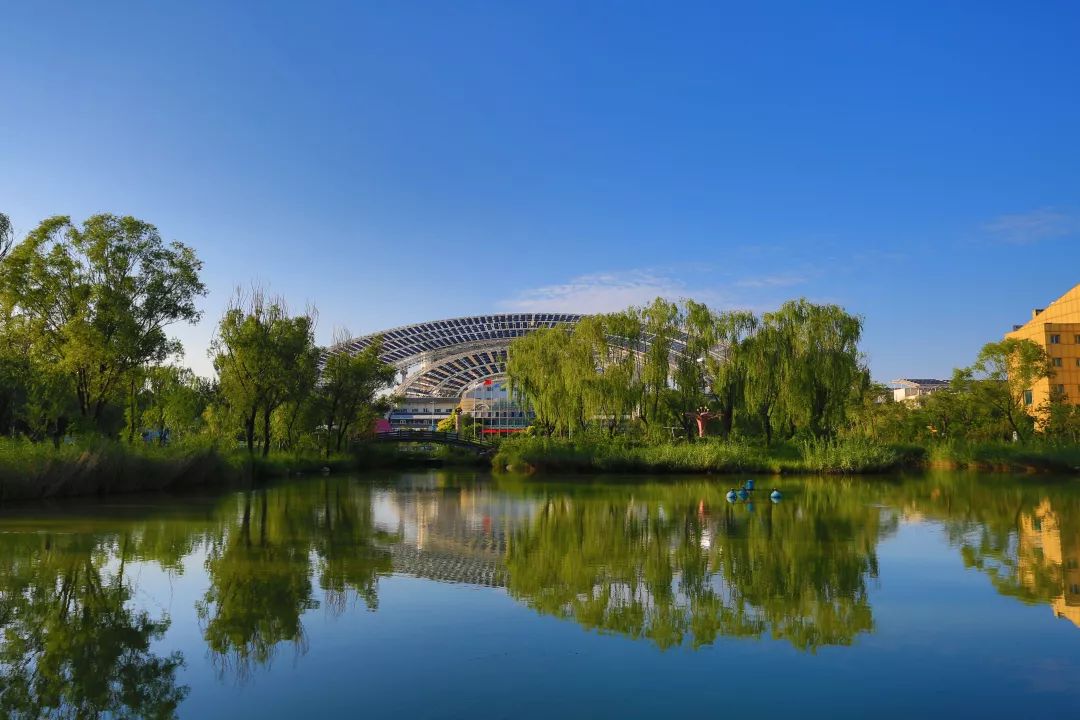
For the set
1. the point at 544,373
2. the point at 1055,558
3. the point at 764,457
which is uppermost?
the point at 544,373

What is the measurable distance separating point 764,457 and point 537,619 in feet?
102

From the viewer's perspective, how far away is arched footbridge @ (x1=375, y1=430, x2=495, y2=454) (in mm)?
52781

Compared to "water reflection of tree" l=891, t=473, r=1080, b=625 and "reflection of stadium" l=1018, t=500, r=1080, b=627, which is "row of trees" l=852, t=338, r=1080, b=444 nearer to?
"water reflection of tree" l=891, t=473, r=1080, b=625

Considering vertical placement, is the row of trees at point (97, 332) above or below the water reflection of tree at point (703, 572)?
above

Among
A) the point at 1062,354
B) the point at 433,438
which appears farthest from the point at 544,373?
the point at 1062,354

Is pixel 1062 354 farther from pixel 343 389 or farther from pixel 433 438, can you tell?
pixel 343 389

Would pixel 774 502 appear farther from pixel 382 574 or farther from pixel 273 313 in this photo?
pixel 273 313

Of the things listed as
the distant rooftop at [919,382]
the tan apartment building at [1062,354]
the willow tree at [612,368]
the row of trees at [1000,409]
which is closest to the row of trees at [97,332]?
the willow tree at [612,368]

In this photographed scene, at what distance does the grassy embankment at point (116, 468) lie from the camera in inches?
762

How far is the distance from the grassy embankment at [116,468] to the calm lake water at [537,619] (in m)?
4.16

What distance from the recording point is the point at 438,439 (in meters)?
54.1

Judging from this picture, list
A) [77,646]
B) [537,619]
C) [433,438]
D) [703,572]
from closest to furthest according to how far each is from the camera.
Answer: [77,646] < [537,619] < [703,572] < [433,438]

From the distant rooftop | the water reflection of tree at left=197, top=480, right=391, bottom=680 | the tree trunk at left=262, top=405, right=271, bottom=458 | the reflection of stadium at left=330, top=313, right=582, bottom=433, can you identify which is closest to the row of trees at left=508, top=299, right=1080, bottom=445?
the tree trunk at left=262, top=405, right=271, bottom=458

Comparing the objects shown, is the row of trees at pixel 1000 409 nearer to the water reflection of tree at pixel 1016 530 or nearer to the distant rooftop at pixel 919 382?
the water reflection of tree at pixel 1016 530
